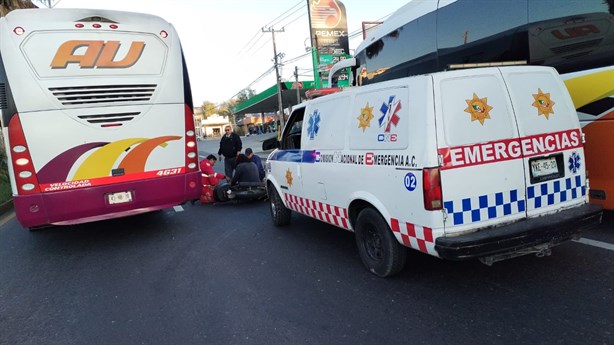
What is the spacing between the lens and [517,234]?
331 centimetres

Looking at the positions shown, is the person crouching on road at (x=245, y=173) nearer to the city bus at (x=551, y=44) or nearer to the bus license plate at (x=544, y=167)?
the city bus at (x=551, y=44)

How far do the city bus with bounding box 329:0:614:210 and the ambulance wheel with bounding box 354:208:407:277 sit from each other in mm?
1593

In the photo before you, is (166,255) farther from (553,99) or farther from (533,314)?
(553,99)

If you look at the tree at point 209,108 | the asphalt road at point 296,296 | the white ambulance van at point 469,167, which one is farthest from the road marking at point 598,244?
the tree at point 209,108

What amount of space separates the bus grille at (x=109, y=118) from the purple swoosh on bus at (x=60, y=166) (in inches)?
13.3

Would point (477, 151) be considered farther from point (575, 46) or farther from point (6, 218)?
point (6, 218)

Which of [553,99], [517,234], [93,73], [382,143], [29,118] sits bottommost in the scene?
[517,234]

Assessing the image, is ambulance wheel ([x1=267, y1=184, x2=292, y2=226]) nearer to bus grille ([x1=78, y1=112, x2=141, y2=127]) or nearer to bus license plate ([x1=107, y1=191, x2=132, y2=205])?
bus license plate ([x1=107, y1=191, x2=132, y2=205])

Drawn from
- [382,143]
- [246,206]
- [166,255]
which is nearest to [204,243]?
[166,255]

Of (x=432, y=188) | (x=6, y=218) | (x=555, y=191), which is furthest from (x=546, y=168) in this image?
(x=6, y=218)

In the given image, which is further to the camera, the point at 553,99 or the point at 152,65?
the point at 152,65

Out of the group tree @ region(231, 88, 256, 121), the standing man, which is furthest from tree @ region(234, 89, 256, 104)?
the standing man

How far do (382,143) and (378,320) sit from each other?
153 centimetres

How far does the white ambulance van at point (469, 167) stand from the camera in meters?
3.30
